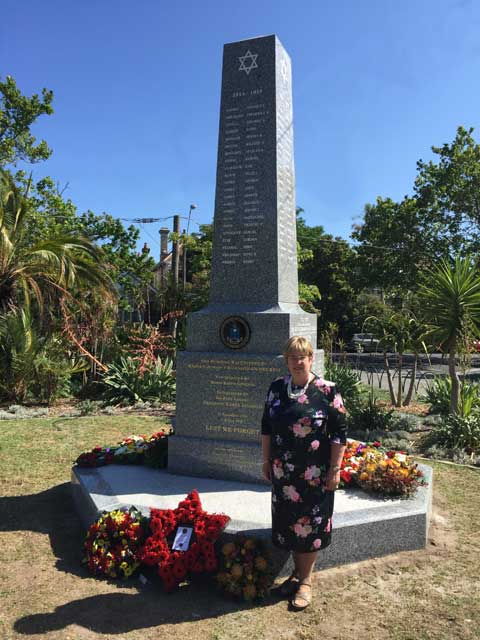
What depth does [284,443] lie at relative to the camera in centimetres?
315

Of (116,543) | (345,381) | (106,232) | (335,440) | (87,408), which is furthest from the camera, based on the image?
(106,232)

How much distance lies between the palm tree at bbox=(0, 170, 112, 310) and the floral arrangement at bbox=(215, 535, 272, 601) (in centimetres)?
727

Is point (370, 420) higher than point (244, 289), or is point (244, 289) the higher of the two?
point (244, 289)

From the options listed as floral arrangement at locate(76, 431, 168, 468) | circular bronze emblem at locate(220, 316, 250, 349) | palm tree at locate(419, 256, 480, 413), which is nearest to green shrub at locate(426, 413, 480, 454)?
palm tree at locate(419, 256, 480, 413)

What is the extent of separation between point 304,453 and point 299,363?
56 cm

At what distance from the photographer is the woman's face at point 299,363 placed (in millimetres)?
3121

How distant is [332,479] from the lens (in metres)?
3.08

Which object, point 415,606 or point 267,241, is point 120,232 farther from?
point 415,606

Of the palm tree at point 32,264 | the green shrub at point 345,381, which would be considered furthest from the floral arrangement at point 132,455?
the palm tree at point 32,264

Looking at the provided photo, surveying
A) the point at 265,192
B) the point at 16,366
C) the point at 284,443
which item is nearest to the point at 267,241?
the point at 265,192

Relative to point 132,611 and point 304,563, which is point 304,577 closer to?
point 304,563

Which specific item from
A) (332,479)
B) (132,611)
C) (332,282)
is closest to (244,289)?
(332,479)

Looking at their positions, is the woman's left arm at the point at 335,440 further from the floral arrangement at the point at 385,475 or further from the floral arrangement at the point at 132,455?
the floral arrangement at the point at 132,455

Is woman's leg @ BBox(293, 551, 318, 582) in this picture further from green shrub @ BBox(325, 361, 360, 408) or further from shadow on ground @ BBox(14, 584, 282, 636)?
green shrub @ BBox(325, 361, 360, 408)
